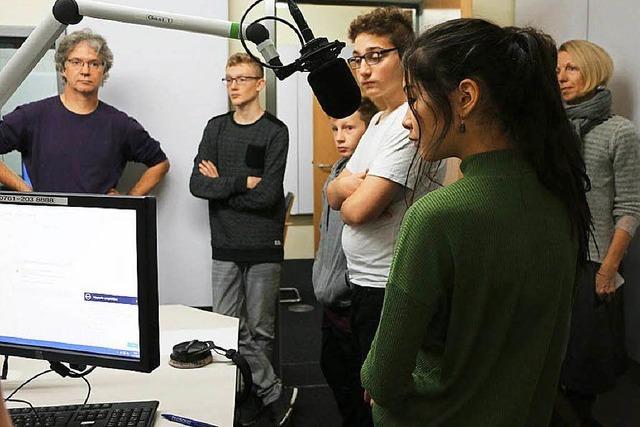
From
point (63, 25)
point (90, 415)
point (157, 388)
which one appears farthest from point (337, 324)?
point (63, 25)

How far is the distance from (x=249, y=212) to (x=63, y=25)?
1716 millimetres

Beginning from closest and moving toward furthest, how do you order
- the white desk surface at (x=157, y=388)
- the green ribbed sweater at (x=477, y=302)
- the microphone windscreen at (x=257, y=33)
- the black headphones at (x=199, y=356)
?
the green ribbed sweater at (x=477, y=302), the microphone windscreen at (x=257, y=33), the white desk surface at (x=157, y=388), the black headphones at (x=199, y=356)

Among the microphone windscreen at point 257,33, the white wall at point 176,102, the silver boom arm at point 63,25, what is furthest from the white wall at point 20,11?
the microphone windscreen at point 257,33

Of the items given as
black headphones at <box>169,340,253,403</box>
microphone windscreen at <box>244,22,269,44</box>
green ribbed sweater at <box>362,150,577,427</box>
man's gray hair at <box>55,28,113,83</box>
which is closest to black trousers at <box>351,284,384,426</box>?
black headphones at <box>169,340,253,403</box>

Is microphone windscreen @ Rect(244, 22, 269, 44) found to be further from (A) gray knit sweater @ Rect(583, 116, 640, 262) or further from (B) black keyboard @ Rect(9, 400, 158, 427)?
(A) gray knit sweater @ Rect(583, 116, 640, 262)

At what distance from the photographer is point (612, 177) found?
2441 millimetres

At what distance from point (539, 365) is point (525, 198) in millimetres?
299

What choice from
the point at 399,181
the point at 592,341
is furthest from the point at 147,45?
the point at 592,341

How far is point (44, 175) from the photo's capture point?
2.72m

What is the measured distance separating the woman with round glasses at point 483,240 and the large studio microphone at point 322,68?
0.41 feet

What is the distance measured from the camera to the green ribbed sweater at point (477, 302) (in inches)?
39.5

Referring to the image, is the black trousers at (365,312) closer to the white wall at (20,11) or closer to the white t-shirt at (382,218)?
the white t-shirt at (382,218)

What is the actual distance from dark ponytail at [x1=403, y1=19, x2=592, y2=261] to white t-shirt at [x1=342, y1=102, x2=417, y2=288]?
54 cm

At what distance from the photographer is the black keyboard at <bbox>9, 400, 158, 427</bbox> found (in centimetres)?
111
